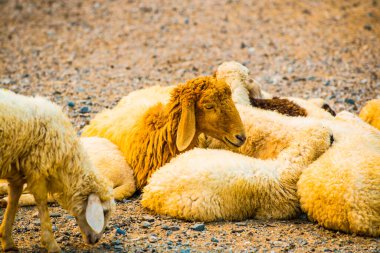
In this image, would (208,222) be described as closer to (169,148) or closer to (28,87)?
(169,148)

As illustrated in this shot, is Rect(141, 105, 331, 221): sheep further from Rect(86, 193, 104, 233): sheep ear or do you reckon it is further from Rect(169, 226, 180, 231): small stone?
Rect(86, 193, 104, 233): sheep ear

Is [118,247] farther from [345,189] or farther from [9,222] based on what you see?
[345,189]

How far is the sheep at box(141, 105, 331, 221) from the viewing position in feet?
21.2

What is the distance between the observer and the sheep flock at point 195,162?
5.45 metres

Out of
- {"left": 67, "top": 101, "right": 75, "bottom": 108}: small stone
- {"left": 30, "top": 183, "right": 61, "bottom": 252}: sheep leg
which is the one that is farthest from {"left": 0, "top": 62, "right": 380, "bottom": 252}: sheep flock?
{"left": 67, "top": 101, "right": 75, "bottom": 108}: small stone

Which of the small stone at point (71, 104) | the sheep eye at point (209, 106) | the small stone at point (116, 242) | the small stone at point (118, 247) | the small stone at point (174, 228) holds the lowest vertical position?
the small stone at point (118, 247)

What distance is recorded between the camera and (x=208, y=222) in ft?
21.3

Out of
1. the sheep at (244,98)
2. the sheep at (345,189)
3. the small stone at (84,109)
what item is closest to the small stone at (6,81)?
the small stone at (84,109)

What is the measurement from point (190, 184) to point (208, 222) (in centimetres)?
45

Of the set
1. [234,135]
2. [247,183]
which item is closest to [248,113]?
[234,135]

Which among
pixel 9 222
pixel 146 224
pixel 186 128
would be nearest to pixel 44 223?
pixel 9 222

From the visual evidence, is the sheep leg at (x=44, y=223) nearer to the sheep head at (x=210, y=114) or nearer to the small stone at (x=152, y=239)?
the small stone at (x=152, y=239)

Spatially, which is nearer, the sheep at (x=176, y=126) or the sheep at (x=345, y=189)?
the sheep at (x=345, y=189)

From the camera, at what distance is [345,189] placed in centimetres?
621
